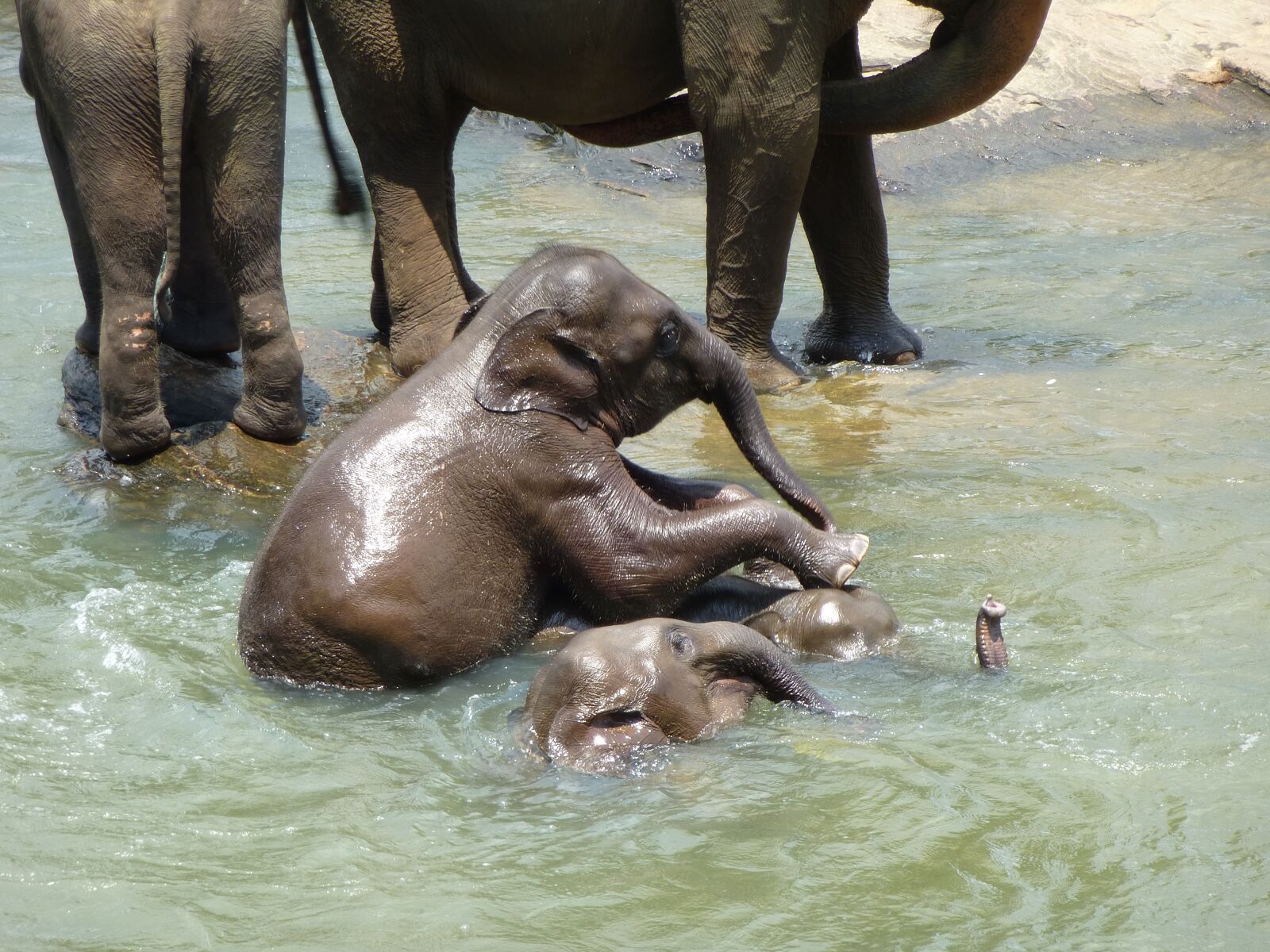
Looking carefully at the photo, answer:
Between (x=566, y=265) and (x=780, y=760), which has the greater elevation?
(x=566, y=265)

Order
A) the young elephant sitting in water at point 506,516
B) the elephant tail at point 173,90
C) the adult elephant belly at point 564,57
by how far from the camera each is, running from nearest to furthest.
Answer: the young elephant sitting in water at point 506,516
the elephant tail at point 173,90
the adult elephant belly at point 564,57

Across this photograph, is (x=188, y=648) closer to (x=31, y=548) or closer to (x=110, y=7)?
(x=31, y=548)

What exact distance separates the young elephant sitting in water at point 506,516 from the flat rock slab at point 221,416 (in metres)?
1.71

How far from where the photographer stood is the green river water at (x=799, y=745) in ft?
12.9

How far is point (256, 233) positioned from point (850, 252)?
334 cm

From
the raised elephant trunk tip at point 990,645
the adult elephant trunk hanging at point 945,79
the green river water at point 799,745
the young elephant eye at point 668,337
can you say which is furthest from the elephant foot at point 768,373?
the raised elephant trunk tip at point 990,645

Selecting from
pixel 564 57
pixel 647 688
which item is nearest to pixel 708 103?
pixel 564 57

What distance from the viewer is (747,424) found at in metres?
5.83

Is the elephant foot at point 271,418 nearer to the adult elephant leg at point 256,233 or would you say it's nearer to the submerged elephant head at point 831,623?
the adult elephant leg at point 256,233

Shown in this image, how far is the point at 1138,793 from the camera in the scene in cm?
435

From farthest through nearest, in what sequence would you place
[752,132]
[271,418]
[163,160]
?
[752,132] → [271,418] → [163,160]

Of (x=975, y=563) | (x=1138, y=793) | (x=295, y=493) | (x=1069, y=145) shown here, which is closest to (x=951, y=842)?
(x=1138, y=793)

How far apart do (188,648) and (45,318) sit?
482 cm

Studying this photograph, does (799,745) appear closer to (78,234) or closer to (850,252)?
(78,234)
